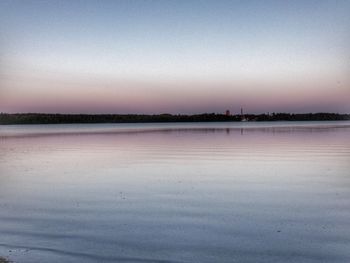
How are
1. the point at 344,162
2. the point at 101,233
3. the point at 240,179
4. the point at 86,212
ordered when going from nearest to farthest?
the point at 101,233
the point at 86,212
the point at 240,179
the point at 344,162

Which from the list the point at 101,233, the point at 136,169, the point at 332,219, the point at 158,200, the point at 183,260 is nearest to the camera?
the point at 183,260

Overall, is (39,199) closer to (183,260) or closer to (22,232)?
(22,232)

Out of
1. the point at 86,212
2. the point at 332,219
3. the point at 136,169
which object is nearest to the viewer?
the point at 332,219

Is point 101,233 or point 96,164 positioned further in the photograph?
point 96,164

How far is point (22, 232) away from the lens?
8984 millimetres

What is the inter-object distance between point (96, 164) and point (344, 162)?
44.0ft

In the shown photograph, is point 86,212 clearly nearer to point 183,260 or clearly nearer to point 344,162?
point 183,260

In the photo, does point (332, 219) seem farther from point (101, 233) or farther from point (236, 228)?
point (101, 233)

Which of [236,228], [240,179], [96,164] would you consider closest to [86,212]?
[236,228]

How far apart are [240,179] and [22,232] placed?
32.0 feet

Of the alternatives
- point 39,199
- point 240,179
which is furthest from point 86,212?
point 240,179

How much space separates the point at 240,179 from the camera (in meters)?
16.9

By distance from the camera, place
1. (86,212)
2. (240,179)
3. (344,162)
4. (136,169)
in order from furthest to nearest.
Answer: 1. (344,162)
2. (136,169)
3. (240,179)
4. (86,212)

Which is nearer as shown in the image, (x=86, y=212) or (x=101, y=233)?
(x=101, y=233)
